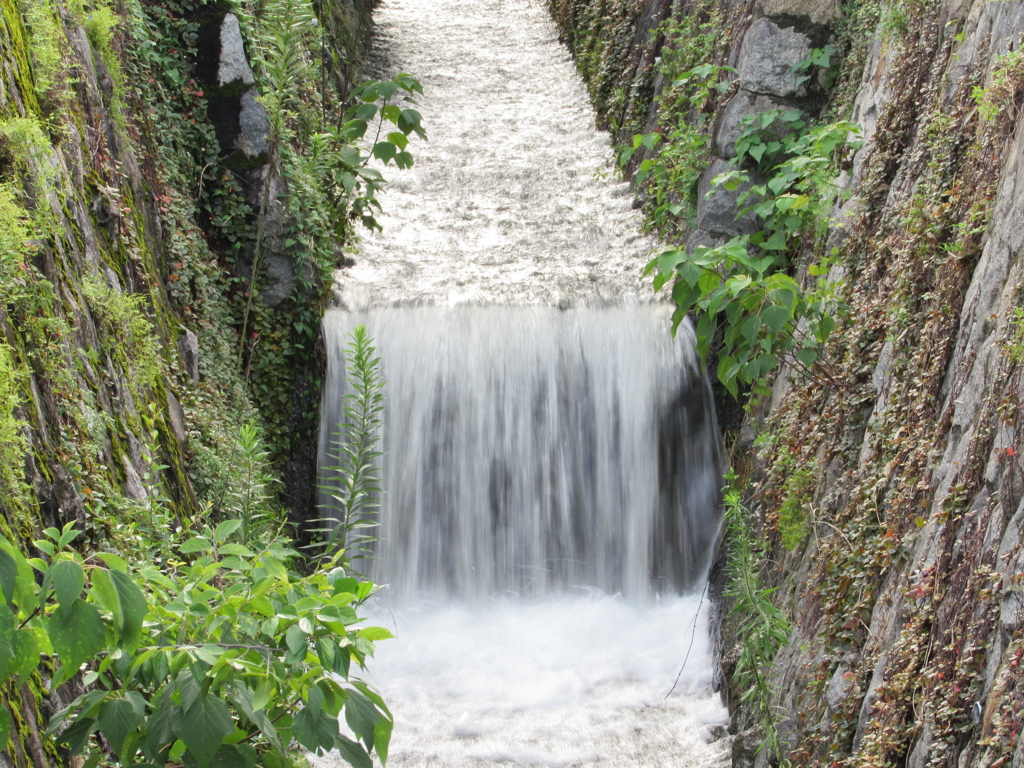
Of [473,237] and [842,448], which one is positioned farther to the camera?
[473,237]

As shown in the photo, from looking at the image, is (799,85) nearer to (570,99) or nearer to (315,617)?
(570,99)

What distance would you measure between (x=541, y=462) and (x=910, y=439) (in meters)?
3.30

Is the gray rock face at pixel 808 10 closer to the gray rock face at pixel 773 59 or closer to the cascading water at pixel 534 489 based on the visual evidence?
the gray rock face at pixel 773 59

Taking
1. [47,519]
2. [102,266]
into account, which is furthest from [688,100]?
[47,519]

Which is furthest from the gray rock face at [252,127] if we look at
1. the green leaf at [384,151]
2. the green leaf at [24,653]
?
the green leaf at [24,653]

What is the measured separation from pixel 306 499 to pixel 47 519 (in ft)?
12.0

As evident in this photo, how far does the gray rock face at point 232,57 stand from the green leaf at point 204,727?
564cm

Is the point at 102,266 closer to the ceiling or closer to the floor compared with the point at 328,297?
closer to the ceiling

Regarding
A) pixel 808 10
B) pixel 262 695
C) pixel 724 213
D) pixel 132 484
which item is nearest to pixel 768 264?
pixel 724 213

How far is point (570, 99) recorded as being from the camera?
10703 mm

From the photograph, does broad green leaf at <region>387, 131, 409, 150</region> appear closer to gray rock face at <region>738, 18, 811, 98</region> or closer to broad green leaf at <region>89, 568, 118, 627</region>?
gray rock face at <region>738, 18, 811, 98</region>

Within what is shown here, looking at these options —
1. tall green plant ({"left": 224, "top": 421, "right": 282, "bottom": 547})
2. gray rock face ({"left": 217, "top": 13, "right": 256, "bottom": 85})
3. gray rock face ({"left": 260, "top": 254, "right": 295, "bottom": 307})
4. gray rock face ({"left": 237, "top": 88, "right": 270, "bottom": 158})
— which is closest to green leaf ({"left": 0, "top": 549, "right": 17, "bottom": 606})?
tall green plant ({"left": 224, "top": 421, "right": 282, "bottom": 547})

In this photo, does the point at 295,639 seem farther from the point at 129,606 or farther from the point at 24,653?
the point at 24,653

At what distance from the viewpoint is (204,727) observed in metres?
2.11
